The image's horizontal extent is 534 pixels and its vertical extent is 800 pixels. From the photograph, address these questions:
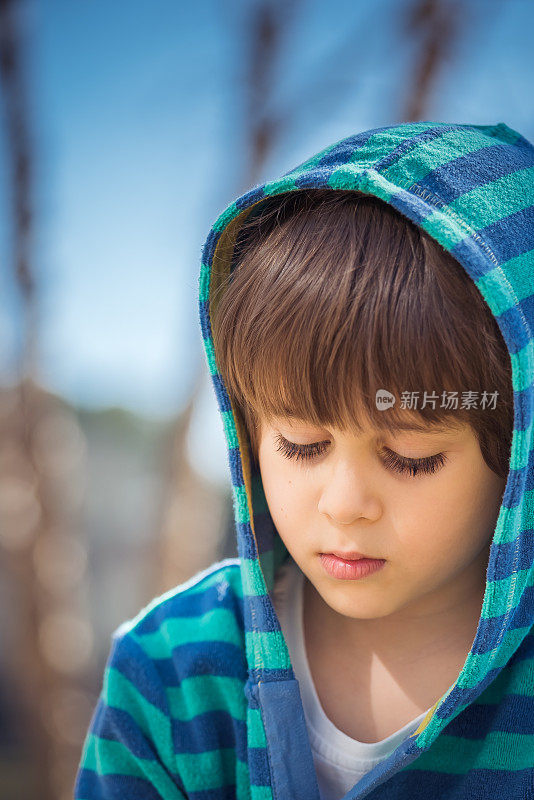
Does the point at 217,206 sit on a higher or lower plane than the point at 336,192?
higher

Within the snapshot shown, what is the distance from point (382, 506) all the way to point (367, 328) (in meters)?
0.19

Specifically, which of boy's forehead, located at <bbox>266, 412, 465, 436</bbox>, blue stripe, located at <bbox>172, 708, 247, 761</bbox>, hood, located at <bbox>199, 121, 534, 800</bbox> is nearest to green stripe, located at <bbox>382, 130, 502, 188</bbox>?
hood, located at <bbox>199, 121, 534, 800</bbox>

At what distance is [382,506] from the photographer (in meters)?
0.76

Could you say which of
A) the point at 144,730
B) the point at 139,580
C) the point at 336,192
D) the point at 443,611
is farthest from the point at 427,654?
the point at 139,580

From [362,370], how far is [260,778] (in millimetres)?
510

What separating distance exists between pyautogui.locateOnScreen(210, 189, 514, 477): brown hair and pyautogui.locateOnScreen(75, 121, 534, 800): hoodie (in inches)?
1.2

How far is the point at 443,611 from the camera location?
3.06 feet

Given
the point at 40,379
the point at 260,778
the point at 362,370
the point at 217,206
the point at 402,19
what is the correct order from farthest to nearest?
the point at 40,379 < the point at 217,206 < the point at 402,19 < the point at 260,778 < the point at 362,370

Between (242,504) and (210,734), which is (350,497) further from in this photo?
(210,734)

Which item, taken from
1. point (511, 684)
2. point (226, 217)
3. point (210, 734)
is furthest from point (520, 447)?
point (210, 734)

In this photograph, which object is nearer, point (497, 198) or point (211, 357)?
point (497, 198)

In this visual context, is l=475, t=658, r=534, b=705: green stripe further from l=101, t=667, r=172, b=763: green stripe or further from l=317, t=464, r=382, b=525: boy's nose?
l=101, t=667, r=172, b=763: green stripe

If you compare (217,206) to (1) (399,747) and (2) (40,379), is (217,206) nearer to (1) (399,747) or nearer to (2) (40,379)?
(2) (40,379)

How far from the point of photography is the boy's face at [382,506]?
753mm
